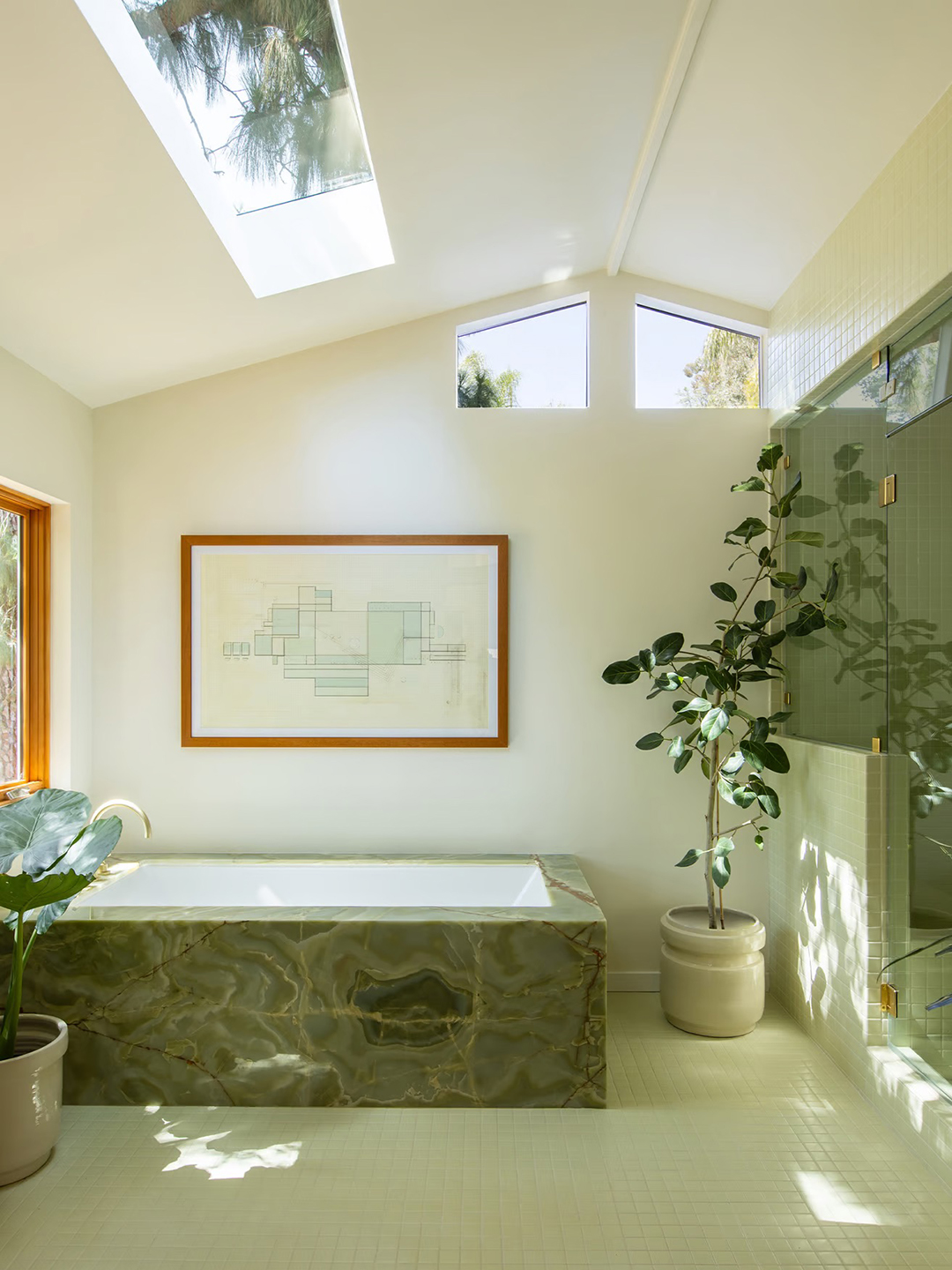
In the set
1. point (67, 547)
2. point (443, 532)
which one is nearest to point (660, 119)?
point (443, 532)

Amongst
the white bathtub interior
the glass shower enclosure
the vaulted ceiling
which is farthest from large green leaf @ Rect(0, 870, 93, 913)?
the glass shower enclosure

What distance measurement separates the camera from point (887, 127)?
2.51m

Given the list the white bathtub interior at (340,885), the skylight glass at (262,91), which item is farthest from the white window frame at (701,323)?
the white bathtub interior at (340,885)

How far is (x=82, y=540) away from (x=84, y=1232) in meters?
2.43

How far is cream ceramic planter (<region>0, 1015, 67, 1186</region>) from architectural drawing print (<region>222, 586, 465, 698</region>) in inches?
64.0

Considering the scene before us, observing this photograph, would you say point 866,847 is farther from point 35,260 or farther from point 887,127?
point 35,260

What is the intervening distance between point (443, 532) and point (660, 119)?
1.67 metres

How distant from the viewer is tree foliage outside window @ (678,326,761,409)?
3836mm

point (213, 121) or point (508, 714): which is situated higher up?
point (213, 121)

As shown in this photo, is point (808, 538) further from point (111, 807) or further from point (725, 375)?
point (111, 807)

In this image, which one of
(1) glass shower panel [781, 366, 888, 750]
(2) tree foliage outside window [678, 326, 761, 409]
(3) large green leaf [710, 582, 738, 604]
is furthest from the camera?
(2) tree foliage outside window [678, 326, 761, 409]

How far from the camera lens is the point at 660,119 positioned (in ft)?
9.04

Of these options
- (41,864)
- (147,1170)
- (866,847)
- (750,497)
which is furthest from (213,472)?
(866,847)

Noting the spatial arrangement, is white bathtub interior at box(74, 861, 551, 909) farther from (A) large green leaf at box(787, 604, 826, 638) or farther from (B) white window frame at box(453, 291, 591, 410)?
(B) white window frame at box(453, 291, 591, 410)
